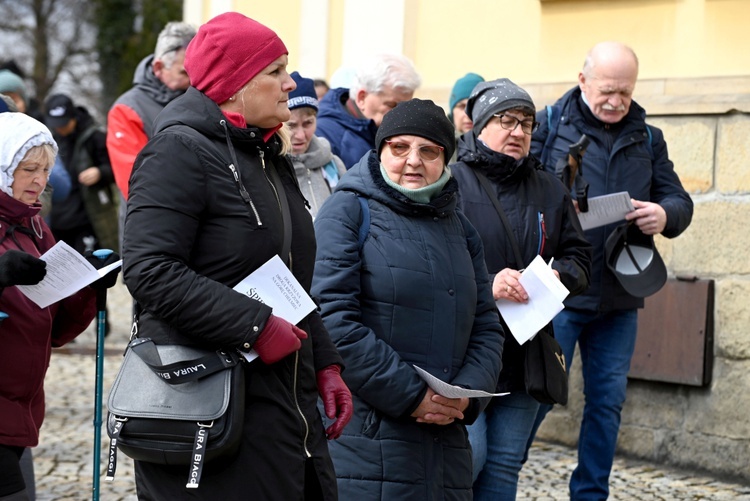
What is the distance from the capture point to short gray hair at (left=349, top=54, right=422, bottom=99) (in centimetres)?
600

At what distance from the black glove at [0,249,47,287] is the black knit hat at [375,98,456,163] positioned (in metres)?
1.18

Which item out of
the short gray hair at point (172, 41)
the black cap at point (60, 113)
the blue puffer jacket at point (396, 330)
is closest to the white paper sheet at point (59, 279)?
the blue puffer jacket at point (396, 330)

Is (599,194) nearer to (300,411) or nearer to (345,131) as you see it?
(345,131)

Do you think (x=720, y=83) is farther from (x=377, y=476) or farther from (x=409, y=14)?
(x=377, y=476)

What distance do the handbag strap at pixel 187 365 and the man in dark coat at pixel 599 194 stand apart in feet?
9.23

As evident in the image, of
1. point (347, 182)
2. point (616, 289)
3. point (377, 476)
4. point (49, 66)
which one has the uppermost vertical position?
point (49, 66)

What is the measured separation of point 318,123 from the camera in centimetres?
639

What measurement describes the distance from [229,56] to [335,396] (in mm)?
940

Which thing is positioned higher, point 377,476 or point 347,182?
point 347,182

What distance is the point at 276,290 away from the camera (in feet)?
10.8

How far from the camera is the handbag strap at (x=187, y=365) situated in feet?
10.5

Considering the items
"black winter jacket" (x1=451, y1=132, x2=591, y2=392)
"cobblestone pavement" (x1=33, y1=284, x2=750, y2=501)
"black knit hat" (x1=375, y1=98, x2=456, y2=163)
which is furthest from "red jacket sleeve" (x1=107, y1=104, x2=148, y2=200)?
"black knit hat" (x1=375, y1=98, x2=456, y2=163)

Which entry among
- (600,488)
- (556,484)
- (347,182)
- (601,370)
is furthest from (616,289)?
(347,182)

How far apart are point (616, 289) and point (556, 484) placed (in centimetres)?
131
